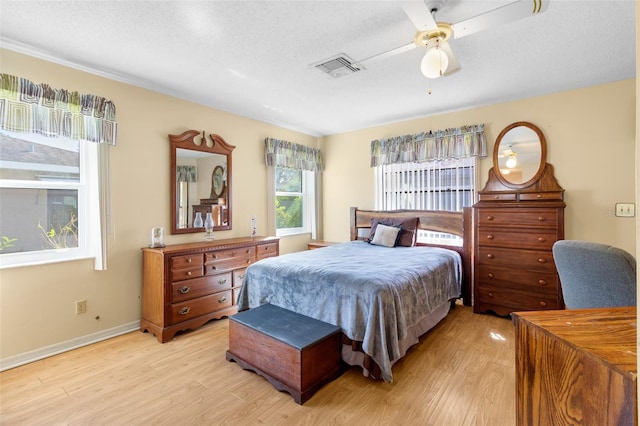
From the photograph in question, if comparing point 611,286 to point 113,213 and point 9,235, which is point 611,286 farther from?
point 9,235

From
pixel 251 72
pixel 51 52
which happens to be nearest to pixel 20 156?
pixel 51 52

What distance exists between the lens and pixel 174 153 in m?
3.28

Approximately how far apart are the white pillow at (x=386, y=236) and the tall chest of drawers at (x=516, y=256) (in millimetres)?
956

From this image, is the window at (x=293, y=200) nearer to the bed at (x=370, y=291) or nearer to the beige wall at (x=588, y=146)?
the bed at (x=370, y=291)

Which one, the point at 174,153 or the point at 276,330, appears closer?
the point at 276,330

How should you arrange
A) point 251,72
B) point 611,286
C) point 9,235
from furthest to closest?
point 251,72
point 9,235
point 611,286

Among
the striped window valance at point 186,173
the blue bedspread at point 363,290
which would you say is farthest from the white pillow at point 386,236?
the striped window valance at point 186,173

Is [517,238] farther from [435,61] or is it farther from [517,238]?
[435,61]

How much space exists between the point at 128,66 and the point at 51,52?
529mm

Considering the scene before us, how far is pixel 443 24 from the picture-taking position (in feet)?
6.18

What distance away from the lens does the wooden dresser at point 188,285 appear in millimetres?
2793

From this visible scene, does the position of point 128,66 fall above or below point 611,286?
above

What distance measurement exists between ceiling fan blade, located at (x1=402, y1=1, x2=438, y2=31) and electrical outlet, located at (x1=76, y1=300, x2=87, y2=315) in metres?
3.41

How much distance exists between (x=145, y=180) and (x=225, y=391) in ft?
7.31
